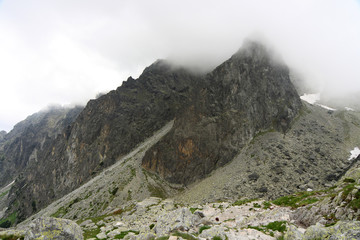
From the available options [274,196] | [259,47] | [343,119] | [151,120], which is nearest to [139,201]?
[274,196]

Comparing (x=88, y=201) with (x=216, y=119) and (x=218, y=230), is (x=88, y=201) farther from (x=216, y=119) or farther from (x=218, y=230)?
(x=218, y=230)

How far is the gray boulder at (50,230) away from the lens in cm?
1495

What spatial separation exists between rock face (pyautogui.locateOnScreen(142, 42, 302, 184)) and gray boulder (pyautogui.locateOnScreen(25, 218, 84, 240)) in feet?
222

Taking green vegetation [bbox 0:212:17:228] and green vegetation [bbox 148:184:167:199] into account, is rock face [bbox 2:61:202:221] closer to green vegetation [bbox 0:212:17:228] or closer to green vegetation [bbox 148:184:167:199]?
green vegetation [bbox 0:212:17:228]

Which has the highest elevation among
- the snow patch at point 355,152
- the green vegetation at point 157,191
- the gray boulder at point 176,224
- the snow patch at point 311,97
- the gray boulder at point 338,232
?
the gray boulder at point 338,232

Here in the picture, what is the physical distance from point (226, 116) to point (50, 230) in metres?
81.5

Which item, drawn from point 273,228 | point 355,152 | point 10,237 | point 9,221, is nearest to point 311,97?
point 355,152

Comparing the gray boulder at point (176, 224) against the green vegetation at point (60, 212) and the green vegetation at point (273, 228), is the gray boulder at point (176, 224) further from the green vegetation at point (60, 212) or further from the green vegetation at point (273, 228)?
the green vegetation at point (60, 212)

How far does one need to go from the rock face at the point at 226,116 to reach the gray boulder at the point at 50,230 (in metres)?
→ 67.6

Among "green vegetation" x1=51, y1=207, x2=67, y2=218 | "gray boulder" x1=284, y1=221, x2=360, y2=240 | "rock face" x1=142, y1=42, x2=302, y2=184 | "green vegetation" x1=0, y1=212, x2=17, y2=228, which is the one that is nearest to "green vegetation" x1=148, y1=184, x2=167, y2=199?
"rock face" x1=142, y1=42, x2=302, y2=184

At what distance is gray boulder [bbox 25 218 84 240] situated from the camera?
14953mm

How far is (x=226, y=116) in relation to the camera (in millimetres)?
90688

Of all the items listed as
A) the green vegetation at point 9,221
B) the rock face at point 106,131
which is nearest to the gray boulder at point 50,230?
the rock face at point 106,131

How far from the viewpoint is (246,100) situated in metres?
92.4
